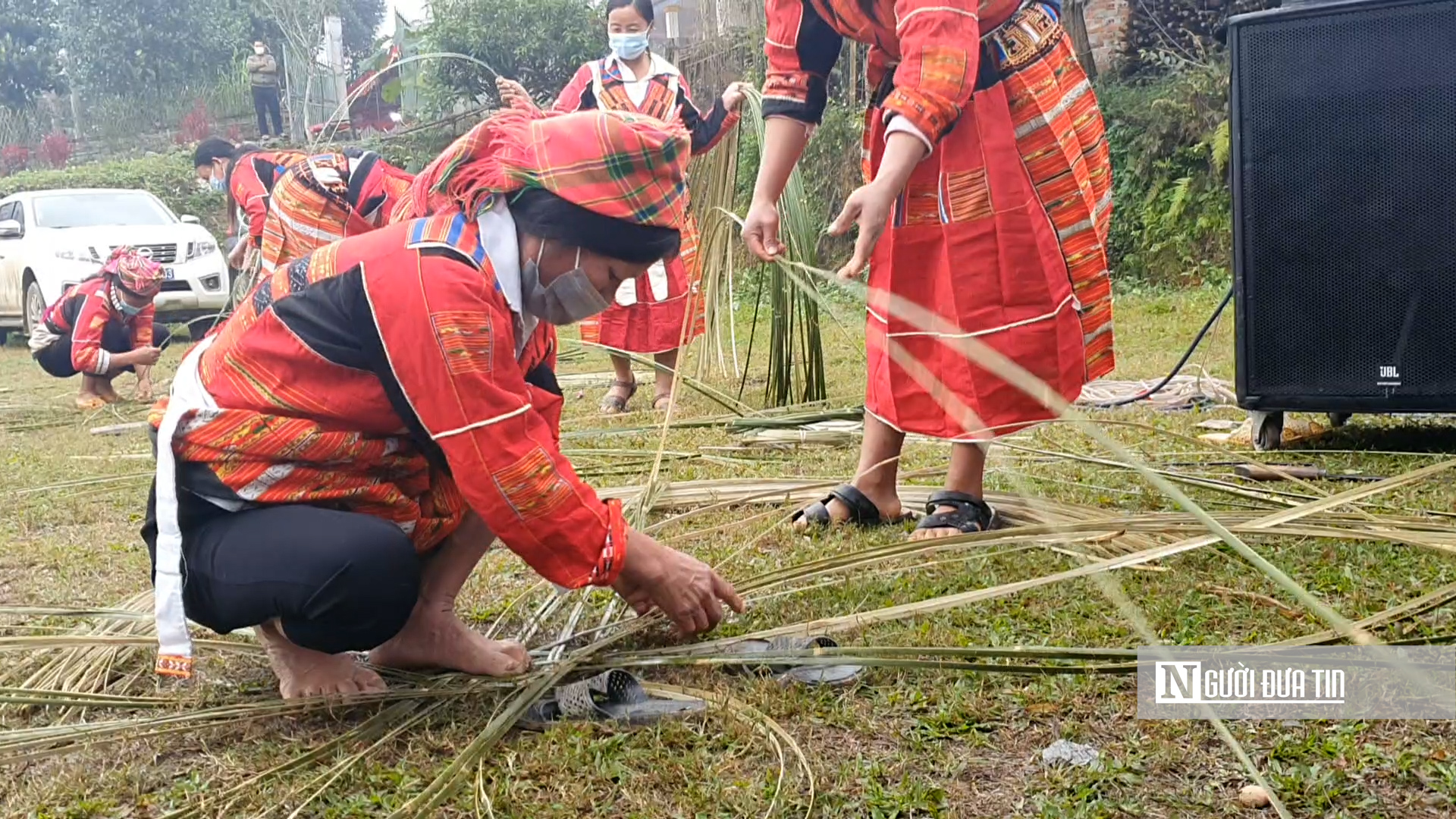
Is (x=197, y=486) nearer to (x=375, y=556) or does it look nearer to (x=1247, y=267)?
(x=375, y=556)

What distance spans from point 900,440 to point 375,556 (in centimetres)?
132

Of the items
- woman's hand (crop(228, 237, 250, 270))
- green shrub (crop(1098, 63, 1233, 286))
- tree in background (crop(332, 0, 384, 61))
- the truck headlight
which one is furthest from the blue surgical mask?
tree in background (crop(332, 0, 384, 61))

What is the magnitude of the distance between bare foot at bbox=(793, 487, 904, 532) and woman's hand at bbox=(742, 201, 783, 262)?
58 cm

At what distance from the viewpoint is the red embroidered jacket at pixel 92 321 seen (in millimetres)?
6457

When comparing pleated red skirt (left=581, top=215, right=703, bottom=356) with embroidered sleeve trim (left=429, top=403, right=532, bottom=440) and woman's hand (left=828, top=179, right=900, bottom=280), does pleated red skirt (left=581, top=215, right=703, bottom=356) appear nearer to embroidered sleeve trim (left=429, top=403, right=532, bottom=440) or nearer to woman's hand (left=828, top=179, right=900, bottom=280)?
woman's hand (left=828, top=179, right=900, bottom=280)

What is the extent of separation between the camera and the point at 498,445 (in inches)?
63.3

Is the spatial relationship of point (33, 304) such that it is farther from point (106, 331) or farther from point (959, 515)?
point (959, 515)

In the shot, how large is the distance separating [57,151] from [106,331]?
17.8 metres

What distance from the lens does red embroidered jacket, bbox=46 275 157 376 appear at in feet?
21.2

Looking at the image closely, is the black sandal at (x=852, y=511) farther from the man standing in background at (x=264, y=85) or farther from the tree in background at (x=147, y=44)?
the tree in background at (x=147, y=44)

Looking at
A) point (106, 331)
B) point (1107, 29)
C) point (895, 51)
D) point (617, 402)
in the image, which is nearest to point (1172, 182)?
point (1107, 29)

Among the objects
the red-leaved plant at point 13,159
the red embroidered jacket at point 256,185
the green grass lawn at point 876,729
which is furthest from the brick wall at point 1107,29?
the red-leaved plant at point 13,159

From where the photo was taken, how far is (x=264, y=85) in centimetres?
1744

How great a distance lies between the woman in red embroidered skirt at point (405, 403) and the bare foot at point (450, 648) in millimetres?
131
